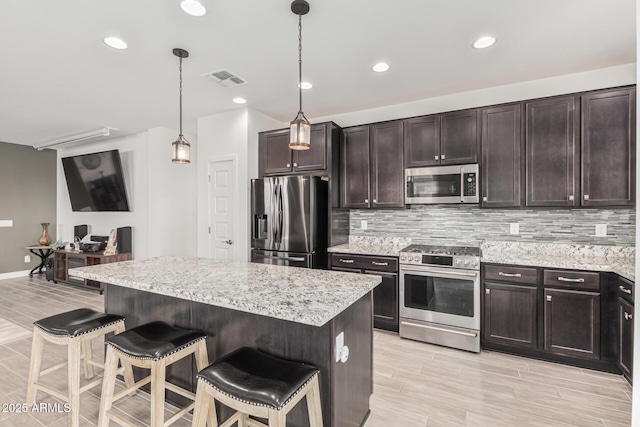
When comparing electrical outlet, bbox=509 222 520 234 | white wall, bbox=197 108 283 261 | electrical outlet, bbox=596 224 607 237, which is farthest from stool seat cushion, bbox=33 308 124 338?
electrical outlet, bbox=596 224 607 237

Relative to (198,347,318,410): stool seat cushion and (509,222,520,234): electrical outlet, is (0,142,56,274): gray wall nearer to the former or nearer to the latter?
(198,347,318,410): stool seat cushion

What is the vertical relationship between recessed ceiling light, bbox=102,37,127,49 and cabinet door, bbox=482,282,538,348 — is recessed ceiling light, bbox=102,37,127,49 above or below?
above

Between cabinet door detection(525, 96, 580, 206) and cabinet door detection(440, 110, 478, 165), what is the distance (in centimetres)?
47

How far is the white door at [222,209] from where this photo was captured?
4.26 m

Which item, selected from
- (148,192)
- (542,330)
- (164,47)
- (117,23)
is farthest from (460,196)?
(148,192)

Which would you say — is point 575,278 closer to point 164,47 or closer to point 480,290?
point 480,290

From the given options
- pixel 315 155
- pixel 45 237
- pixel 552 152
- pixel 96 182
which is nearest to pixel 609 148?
pixel 552 152

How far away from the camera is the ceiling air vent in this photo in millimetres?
3102

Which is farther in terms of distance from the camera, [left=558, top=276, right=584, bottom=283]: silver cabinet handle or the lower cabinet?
the lower cabinet

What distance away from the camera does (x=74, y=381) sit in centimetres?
188

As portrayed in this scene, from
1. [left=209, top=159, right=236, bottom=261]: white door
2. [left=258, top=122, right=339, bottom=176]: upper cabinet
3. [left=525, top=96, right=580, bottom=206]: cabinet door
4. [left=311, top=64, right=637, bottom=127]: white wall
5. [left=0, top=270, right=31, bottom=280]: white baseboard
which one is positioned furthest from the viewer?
[left=0, top=270, right=31, bottom=280]: white baseboard

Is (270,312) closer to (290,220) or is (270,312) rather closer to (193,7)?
(193,7)

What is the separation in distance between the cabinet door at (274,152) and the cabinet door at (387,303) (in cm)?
178

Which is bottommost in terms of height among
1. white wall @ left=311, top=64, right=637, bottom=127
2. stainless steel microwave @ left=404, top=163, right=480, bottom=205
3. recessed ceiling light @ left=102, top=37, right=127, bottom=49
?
Result: stainless steel microwave @ left=404, top=163, right=480, bottom=205
